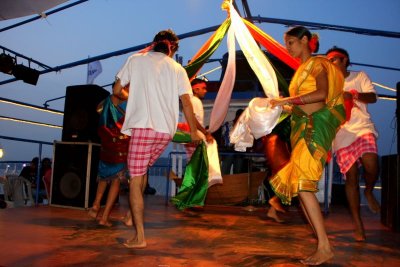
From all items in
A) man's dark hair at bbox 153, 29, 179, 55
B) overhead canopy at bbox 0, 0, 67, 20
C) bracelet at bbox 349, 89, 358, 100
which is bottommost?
bracelet at bbox 349, 89, 358, 100

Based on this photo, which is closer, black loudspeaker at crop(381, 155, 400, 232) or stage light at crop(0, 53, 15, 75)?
black loudspeaker at crop(381, 155, 400, 232)

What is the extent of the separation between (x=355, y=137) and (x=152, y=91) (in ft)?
A: 6.44

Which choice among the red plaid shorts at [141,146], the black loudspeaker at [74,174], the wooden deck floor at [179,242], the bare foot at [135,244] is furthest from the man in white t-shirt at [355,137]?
the black loudspeaker at [74,174]

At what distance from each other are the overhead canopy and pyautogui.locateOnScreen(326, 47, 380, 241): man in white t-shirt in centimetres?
446

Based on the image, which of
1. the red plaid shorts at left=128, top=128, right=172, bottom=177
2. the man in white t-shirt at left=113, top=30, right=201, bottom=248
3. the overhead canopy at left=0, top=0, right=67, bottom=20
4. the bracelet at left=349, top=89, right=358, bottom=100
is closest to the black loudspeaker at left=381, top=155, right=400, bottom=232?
the bracelet at left=349, top=89, right=358, bottom=100

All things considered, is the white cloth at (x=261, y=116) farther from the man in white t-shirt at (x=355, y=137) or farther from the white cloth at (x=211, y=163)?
the white cloth at (x=211, y=163)

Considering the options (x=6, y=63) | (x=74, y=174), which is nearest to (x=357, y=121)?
(x=74, y=174)

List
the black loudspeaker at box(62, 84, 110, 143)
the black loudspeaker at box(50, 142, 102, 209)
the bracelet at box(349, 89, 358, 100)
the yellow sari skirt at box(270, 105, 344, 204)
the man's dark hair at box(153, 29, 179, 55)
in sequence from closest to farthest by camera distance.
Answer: the yellow sari skirt at box(270, 105, 344, 204) < the man's dark hair at box(153, 29, 179, 55) < the bracelet at box(349, 89, 358, 100) < the black loudspeaker at box(50, 142, 102, 209) < the black loudspeaker at box(62, 84, 110, 143)

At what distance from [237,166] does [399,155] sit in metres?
3.40

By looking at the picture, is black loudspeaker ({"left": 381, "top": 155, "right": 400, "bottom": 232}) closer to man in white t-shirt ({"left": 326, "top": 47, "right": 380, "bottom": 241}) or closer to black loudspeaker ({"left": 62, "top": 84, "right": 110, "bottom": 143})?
man in white t-shirt ({"left": 326, "top": 47, "right": 380, "bottom": 241})

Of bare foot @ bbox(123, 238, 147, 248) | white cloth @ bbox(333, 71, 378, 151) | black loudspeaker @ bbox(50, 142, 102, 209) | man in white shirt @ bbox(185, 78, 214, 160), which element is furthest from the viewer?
black loudspeaker @ bbox(50, 142, 102, 209)

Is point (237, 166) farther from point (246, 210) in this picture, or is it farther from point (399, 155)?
point (399, 155)

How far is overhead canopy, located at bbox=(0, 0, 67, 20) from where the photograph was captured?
6.12m

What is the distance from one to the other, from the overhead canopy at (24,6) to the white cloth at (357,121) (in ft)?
14.7
